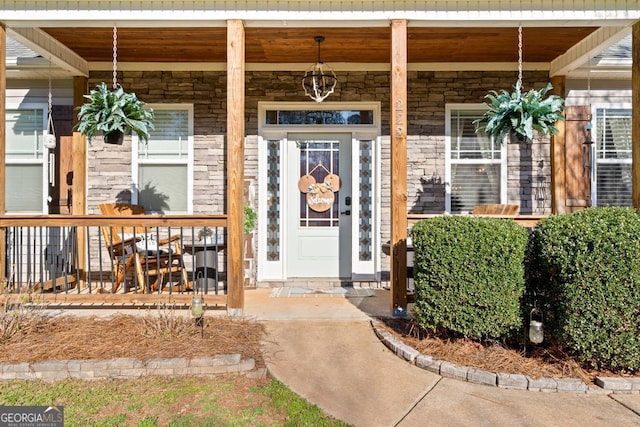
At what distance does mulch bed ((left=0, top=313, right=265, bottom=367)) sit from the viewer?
10.0 feet

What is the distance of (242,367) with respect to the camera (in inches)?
117

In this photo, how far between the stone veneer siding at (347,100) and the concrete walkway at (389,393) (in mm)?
2285

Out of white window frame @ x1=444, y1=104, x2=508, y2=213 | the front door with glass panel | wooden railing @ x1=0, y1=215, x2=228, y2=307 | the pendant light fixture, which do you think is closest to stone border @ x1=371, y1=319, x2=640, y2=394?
wooden railing @ x1=0, y1=215, x2=228, y2=307

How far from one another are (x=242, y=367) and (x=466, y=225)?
1956mm

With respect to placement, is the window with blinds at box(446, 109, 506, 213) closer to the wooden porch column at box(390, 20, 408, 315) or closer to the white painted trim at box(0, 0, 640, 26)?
the white painted trim at box(0, 0, 640, 26)

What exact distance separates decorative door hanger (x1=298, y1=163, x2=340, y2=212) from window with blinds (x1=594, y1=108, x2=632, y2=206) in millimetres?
3395

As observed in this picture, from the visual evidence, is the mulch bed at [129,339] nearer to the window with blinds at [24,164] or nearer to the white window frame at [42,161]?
the white window frame at [42,161]

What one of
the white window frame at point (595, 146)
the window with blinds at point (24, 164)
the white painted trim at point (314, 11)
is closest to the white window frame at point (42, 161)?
the window with blinds at point (24, 164)

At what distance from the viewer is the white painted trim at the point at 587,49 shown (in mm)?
4309

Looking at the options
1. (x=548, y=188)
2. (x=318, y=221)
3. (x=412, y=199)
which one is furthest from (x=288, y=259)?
(x=548, y=188)

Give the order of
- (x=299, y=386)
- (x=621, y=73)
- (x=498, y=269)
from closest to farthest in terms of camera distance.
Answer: (x=299, y=386) < (x=498, y=269) < (x=621, y=73)

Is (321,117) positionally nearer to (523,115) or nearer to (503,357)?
(523,115)

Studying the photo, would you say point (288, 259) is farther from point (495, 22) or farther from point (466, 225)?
point (495, 22)

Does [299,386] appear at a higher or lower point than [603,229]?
lower
